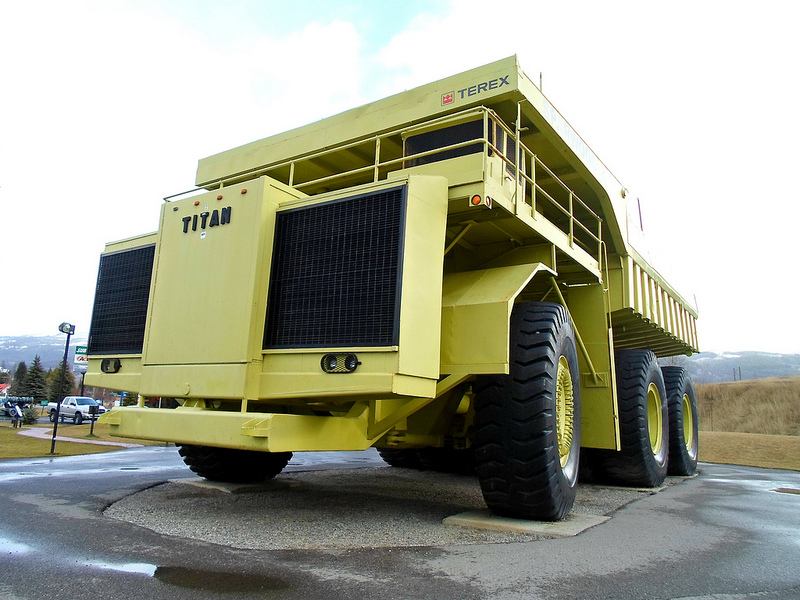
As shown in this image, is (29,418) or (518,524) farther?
(29,418)

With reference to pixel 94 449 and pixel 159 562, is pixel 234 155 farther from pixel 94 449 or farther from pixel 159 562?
pixel 94 449

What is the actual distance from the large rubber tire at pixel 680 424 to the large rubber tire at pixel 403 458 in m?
4.62

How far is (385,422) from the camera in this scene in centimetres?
483

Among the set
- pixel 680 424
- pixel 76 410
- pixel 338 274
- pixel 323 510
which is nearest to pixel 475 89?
pixel 338 274

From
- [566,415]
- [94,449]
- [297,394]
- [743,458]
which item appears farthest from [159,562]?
[743,458]

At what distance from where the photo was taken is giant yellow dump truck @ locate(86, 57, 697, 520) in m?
4.43

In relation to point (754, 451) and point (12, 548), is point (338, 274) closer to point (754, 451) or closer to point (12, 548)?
point (12, 548)

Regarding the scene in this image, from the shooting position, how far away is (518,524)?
4.98 m

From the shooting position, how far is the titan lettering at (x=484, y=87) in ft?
18.4

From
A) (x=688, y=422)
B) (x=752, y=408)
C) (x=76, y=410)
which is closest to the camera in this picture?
(x=688, y=422)

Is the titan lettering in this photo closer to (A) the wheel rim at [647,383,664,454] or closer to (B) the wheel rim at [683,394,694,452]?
(A) the wheel rim at [647,383,664,454]

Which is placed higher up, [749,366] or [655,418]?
[749,366]

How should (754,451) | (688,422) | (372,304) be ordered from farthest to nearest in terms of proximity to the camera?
(754,451) → (688,422) → (372,304)

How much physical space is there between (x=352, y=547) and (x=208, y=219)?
300 centimetres
